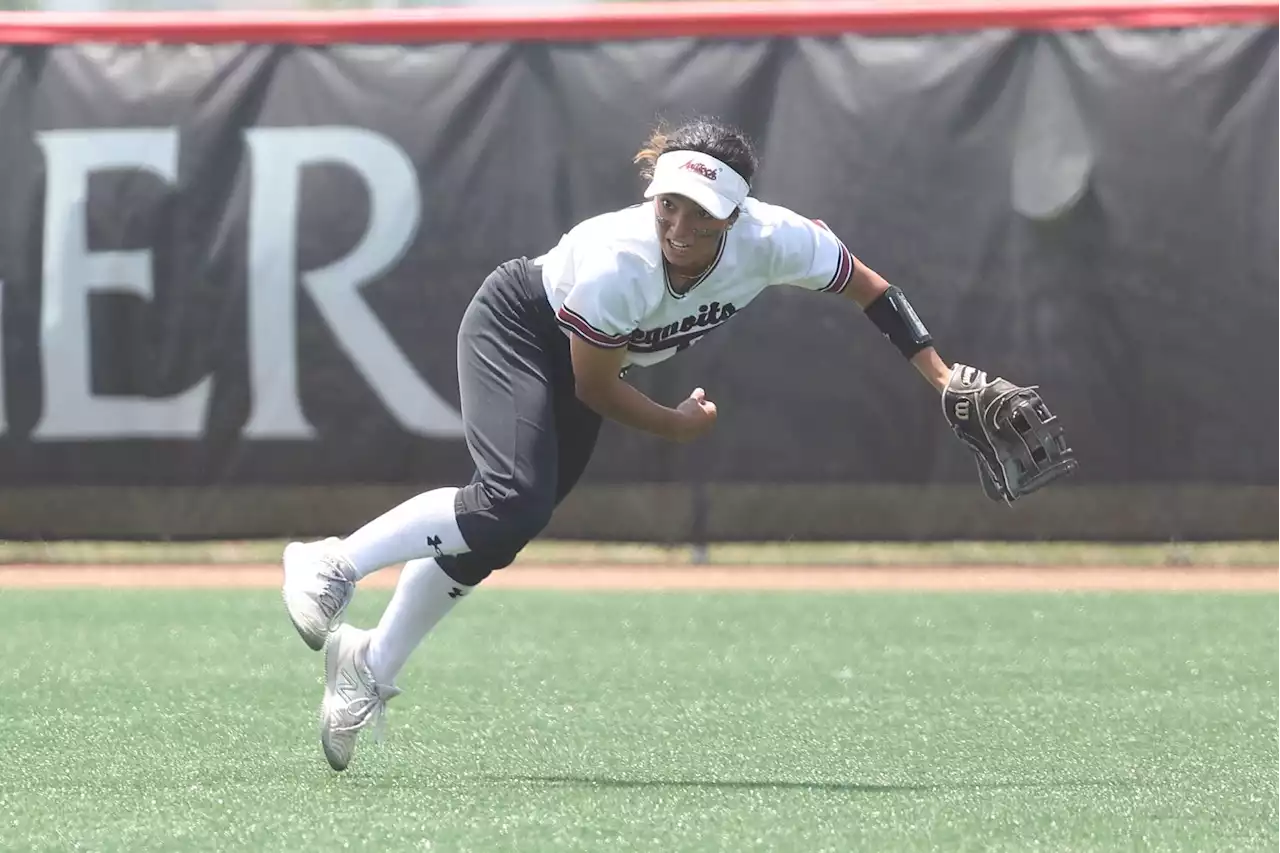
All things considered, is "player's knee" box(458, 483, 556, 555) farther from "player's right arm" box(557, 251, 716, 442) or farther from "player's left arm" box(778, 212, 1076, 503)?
"player's left arm" box(778, 212, 1076, 503)

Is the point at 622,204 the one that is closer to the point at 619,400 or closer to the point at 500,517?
the point at 619,400

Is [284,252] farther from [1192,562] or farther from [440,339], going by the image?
[1192,562]

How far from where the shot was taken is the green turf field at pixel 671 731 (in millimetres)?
4062

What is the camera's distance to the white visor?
4.54 metres

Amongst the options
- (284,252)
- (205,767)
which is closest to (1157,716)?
(205,767)

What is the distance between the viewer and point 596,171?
31.8ft

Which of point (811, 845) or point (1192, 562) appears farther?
point (1192, 562)

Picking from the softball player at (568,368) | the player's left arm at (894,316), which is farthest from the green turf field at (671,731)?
the player's left arm at (894,316)

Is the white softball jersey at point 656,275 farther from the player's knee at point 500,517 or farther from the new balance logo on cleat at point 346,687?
the new balance logo on cleat at point 346,687

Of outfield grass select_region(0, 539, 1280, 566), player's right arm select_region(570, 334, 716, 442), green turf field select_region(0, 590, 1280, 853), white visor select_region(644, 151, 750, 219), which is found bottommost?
outfield grass select_region(0, 539, 1280, 566)

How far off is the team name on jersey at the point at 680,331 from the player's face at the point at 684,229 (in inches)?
10.2

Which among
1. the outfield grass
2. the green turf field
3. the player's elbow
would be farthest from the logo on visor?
the outfield grass

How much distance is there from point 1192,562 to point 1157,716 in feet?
15.0

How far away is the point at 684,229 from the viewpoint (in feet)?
15.1
